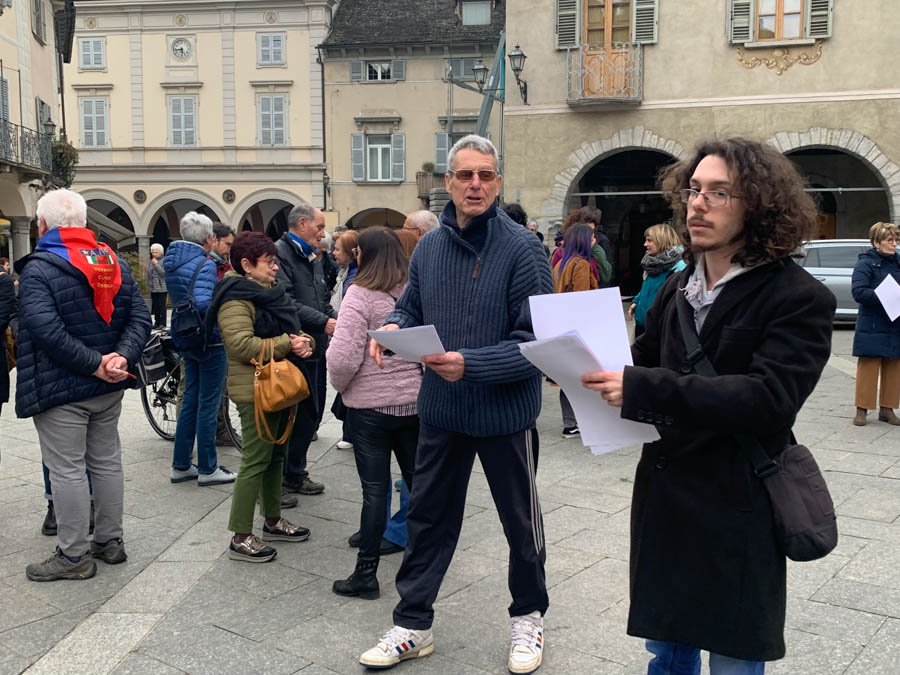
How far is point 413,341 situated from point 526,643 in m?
1.27

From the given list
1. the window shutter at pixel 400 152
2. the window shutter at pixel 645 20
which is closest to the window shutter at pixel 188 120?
the window shutter at pixel 400 152

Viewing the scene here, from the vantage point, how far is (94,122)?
116ft

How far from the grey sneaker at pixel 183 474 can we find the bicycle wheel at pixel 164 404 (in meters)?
1.26

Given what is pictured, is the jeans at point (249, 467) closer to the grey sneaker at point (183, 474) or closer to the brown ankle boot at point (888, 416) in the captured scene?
the grey sneaker at point (183, 474)

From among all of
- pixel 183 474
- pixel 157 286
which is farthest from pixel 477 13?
pixel 183 474

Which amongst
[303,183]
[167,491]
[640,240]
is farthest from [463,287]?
[303,183]

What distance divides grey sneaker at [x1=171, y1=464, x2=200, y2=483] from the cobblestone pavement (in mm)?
142

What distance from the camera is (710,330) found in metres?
2.38

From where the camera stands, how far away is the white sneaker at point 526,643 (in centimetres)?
335

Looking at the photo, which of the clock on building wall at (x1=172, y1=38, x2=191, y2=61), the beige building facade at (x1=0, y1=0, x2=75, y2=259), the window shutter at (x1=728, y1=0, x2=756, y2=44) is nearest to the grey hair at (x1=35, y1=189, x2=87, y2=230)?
the beige building facade at (x1=0, y1=0, x2=75, y2=259)

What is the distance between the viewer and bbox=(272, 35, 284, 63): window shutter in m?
33.9

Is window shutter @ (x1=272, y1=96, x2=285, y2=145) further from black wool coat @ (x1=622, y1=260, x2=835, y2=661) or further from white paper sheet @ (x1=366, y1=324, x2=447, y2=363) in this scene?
black wool coat @ (x1=622, y1=260, x2=835, y2=661)

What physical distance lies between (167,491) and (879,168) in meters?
18.8

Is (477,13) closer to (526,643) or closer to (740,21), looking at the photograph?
(740,21)
